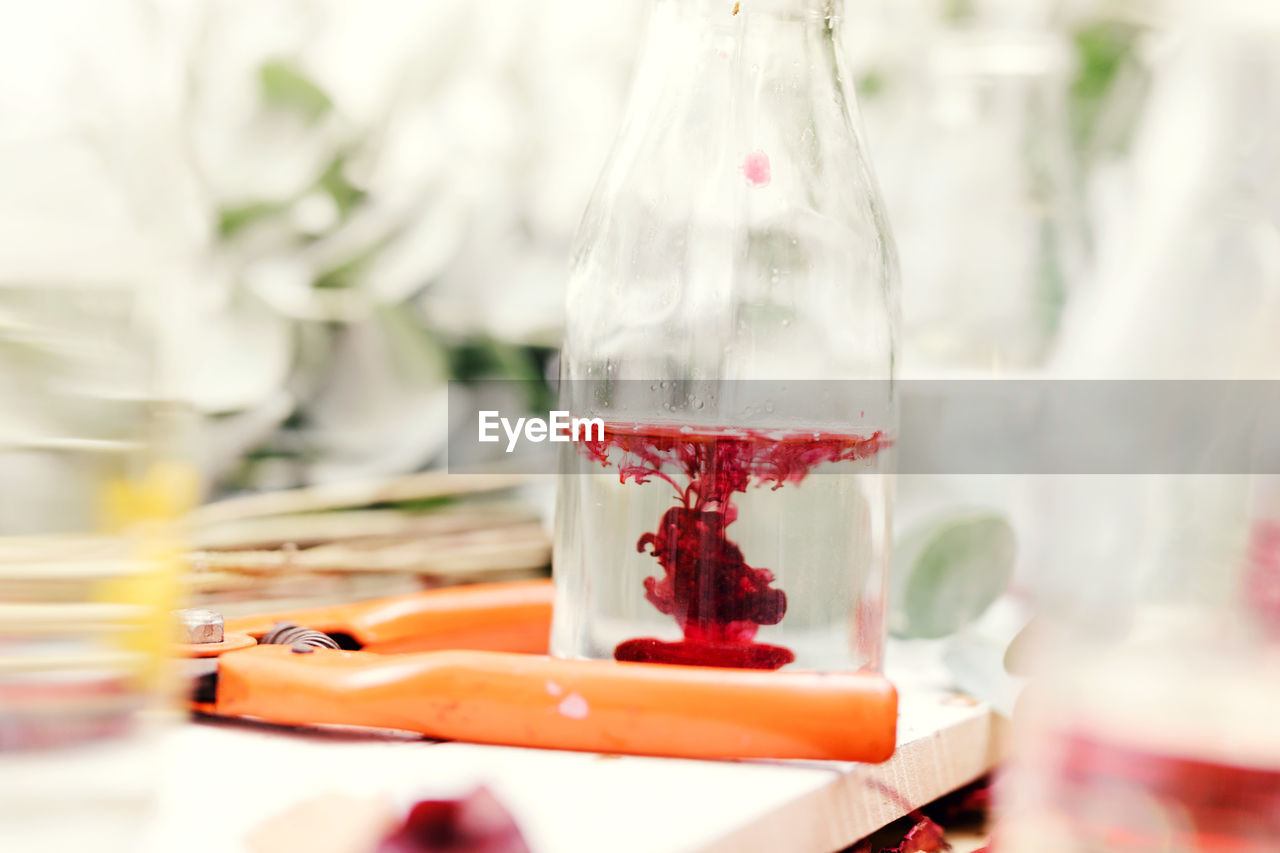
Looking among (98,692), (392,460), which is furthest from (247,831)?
(392,460)

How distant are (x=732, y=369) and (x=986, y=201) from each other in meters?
0.25

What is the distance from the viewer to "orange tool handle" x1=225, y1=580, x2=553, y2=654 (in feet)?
1.18

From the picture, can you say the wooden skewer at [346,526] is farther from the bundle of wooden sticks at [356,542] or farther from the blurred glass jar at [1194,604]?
the blurred glass jar at [1194,604]

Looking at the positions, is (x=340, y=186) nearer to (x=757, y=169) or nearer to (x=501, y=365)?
(x=501, y=365)

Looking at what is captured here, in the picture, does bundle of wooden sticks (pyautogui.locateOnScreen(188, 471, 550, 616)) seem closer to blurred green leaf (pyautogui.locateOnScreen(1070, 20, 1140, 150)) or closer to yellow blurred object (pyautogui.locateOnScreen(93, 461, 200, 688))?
yellow blurred object (pyautogui.locateOnScreen(93, 461, 200, 688))

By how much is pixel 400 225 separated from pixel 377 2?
0.10 m

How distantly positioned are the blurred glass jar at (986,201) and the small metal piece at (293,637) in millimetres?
264

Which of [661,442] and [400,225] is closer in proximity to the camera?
[661,442]

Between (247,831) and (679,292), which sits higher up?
(679,292)

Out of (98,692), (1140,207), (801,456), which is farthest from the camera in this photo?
(1140,207)

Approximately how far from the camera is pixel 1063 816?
0.22 metres

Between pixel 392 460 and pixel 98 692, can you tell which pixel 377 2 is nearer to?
pixel 392 460

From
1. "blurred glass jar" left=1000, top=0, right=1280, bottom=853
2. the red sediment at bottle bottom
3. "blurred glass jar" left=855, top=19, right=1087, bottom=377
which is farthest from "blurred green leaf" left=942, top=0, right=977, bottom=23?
the red sediment at bottle bottom

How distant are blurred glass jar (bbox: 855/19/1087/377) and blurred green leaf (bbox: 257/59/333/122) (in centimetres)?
26
